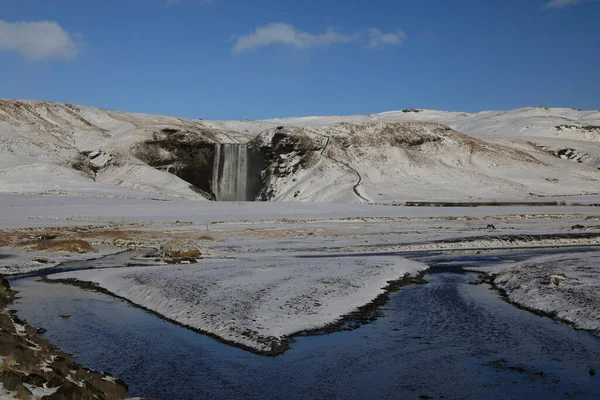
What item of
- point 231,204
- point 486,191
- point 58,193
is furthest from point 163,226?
point 486,191

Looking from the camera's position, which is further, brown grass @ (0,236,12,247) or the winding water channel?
brown grass @ (0,236,12,247)

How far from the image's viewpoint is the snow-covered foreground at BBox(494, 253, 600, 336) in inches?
765

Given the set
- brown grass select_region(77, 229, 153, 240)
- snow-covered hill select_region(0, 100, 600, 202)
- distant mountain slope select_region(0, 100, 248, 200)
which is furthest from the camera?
snow-covered hill select_region(0, 100, 600, 202)

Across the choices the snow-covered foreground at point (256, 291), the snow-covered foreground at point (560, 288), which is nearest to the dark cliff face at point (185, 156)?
the snow-covered foreground at point (256, 291)

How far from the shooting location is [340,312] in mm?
20562

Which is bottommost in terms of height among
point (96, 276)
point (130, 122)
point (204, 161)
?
point (96, 276)

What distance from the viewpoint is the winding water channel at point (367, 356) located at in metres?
13.0

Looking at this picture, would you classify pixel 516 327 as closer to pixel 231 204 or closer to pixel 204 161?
pixel 231 204

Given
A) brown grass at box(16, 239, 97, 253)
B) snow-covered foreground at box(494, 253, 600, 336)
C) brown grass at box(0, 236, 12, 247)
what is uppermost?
snow-covered foreground at box(494, 253, 600, 336)

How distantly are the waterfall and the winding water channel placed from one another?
8927cm

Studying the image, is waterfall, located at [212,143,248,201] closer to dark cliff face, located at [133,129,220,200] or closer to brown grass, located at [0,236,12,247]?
dark cliff face, located at [133,129,220,200]

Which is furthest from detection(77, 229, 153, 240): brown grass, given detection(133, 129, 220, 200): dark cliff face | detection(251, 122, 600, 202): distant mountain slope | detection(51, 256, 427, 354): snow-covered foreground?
detection(133, 129, 220, 200): dark cliff face

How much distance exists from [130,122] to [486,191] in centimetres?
8086

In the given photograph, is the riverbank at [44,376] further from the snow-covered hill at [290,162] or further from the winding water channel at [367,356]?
the snow-covered hill at [290,162]
